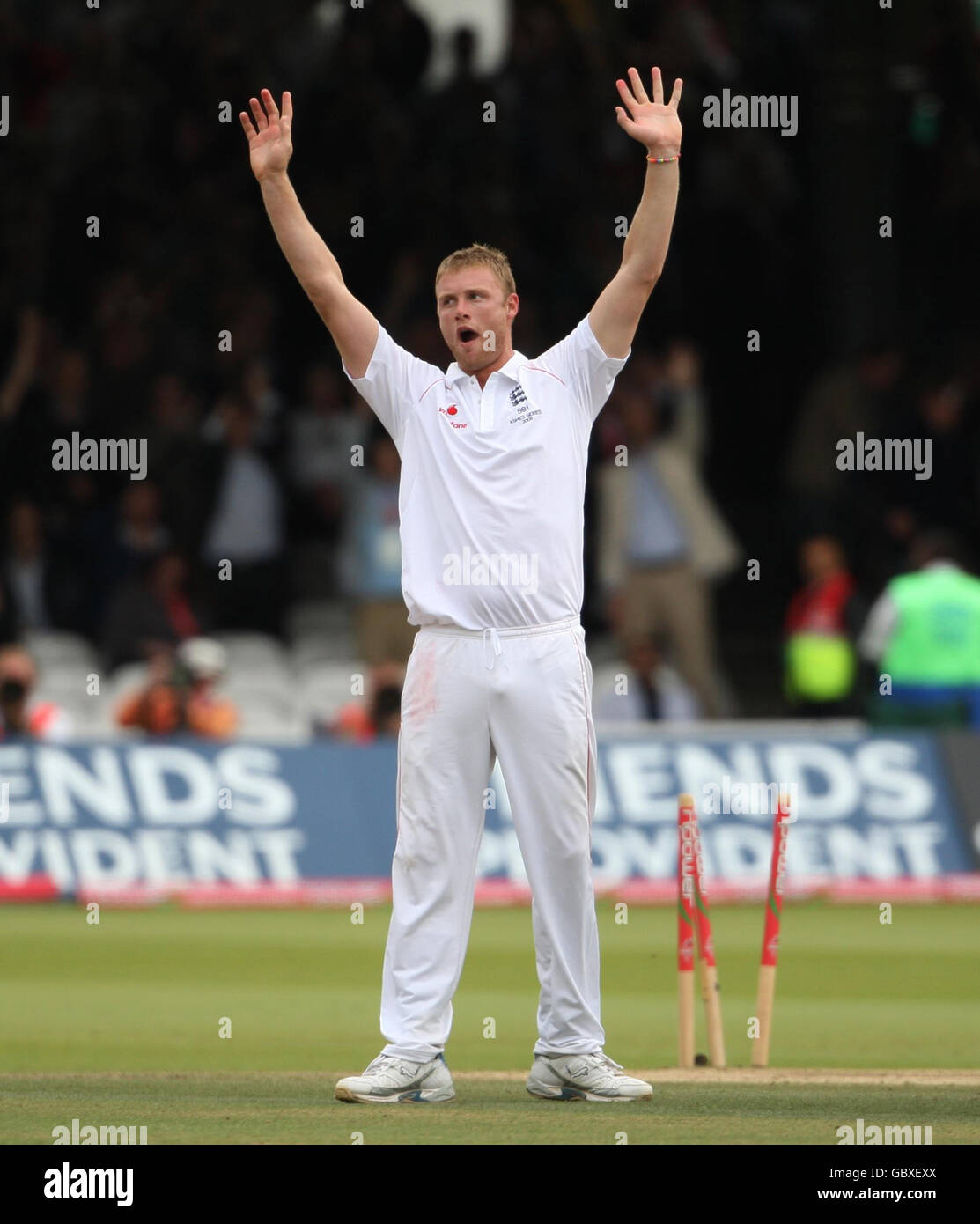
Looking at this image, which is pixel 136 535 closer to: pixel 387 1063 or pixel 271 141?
pixel 271 141

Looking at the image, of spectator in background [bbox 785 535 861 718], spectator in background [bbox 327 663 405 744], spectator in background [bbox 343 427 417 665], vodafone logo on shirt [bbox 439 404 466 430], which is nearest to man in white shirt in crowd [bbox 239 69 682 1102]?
vodafone logo on shirt [bbox 439 404 466 430]

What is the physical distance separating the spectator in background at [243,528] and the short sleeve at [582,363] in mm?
10371

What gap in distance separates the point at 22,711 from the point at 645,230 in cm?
929

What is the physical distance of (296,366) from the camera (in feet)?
63.0

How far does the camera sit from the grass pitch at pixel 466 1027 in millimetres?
7176

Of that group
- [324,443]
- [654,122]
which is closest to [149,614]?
[324,443]

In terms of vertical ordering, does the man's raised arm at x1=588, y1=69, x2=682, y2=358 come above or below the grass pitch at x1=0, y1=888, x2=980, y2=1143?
above

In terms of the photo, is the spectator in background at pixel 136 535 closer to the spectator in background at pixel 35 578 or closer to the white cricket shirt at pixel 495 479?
the spectator in background at pixel 35 578

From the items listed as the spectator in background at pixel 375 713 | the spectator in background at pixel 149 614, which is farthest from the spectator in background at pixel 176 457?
the spectator in background at pixel 375 713

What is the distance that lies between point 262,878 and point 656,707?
3.41 metres

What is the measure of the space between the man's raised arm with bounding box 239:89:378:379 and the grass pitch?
2503 mm

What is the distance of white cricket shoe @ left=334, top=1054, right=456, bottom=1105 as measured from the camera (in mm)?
7422

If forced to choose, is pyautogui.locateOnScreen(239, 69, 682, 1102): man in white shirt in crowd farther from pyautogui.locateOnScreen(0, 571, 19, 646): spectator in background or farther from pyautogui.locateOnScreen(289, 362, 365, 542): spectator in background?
pyautogui.locateOnScreen(289, 362, 365, 542): spectator in background

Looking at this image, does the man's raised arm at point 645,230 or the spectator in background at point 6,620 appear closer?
the man's raised arm at point 645,230
